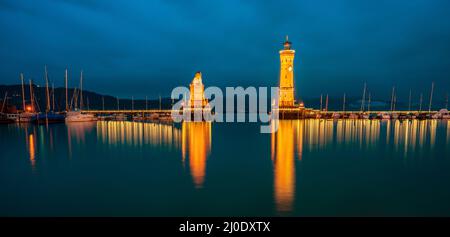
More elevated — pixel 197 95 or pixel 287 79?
pixel 287 79

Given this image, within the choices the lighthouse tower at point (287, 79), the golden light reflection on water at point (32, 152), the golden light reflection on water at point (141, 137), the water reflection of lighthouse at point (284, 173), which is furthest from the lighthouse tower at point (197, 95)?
the water reflection of lighthouse at point (284, 173)

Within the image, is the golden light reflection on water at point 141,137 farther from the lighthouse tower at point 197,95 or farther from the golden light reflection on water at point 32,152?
the lighthouse tower at point 197,95

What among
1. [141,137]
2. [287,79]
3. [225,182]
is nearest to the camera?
[225,182]

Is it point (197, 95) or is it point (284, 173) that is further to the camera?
point (197, 95)

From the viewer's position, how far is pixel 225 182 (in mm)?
12211

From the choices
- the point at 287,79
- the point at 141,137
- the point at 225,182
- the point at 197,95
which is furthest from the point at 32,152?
the point at 287,79

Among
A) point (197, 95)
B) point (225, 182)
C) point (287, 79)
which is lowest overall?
point (225, 182)

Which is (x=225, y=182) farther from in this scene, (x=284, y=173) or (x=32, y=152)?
(x=32, y=152)

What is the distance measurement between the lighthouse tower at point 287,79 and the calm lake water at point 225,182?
1562 inches

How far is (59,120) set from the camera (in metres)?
49.3

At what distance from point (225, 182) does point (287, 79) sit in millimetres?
50454

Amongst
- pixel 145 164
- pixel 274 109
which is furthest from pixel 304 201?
pixel 274 109
